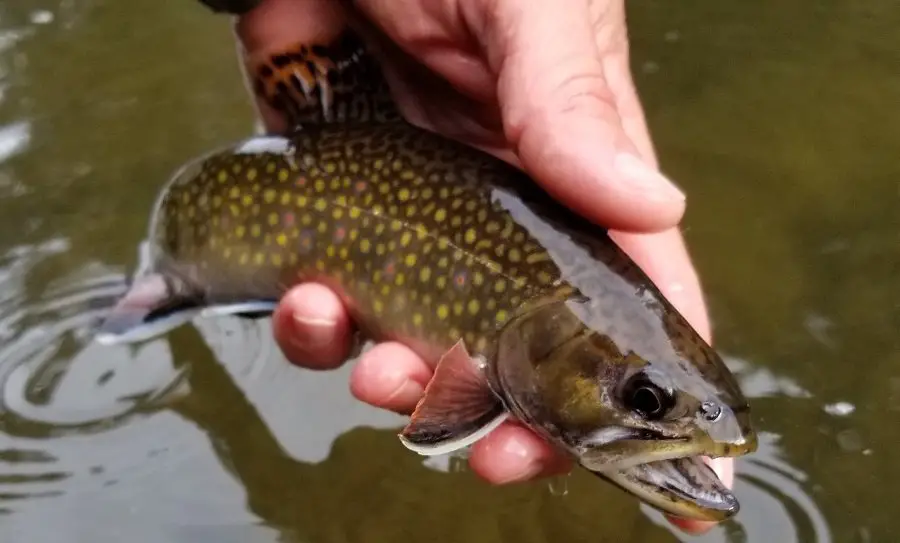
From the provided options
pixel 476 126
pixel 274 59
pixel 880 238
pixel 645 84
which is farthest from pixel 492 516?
pixel 645 84

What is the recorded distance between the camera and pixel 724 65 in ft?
11.9

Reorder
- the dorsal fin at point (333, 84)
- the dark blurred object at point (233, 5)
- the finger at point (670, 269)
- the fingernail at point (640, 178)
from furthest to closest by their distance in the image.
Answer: the dark blurred object at point (233, 5) → the dorsal fin at point (333, 84) → the finger at point (670, 269) → the fingernail at point (640, 178)

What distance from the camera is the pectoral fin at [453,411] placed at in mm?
1491

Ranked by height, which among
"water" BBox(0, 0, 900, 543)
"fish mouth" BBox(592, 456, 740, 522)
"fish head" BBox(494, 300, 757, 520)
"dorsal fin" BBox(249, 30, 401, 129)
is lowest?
A: "water" BBox(0, 0, 900, 543)

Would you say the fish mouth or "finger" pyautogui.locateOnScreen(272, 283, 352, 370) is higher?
the fish mouth

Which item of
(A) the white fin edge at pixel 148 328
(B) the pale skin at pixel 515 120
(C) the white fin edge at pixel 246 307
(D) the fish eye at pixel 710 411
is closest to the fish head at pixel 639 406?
(D) the fish eye at pixel 710 411

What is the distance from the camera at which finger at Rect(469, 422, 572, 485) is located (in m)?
1.53

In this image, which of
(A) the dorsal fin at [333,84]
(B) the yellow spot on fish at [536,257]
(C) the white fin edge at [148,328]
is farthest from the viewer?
(C) the white fin edge at [148,328]

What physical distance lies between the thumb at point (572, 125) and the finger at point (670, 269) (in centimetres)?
29

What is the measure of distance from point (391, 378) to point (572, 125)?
1.76 feet

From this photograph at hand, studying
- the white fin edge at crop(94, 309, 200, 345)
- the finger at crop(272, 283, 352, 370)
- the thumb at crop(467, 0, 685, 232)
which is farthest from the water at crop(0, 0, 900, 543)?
the thumb at crop(467, 0, 685, 232)

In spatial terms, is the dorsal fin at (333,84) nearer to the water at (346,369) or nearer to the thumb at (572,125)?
the thumb at (572,125)

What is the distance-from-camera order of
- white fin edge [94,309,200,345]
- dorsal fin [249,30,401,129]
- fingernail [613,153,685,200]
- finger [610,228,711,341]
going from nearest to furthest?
fingernail [613,153,685,200] < finger [610,228,711,341] < dorsal fin [249,30,401,129] < white fin edge [94,309,200,345]

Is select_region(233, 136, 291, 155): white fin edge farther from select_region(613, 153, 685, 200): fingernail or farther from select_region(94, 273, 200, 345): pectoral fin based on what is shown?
select_region(613, 153, 685, 200): fingernail
